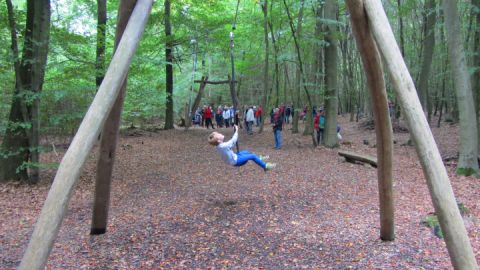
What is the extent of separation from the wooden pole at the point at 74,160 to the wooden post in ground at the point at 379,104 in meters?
2.09

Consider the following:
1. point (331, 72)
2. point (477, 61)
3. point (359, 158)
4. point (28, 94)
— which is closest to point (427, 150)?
point (28, 94)

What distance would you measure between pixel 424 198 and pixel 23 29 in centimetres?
969

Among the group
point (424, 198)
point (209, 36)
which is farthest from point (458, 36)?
point (209, 36)

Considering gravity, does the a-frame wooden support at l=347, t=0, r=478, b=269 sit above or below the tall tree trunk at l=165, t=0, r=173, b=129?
below

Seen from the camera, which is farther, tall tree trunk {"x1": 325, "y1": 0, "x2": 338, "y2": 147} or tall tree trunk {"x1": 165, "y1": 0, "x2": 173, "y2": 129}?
tall tree trunk {"x1": 165, "y1": 0, "x2": 173, "y2": 129}

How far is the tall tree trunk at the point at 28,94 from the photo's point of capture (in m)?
8.54

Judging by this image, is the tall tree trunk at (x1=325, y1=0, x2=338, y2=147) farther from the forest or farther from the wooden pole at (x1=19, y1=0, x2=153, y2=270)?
the wooden pole at (x1=19, y1=0, x2=153, y2=270)

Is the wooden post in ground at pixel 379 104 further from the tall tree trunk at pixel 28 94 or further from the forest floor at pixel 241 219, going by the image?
the tall tree trunk at pixel 28 94

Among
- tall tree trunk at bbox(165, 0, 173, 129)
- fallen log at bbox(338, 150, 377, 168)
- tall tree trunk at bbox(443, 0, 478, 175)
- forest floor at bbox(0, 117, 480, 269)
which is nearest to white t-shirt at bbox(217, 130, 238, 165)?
forest floor at bbox(0, 117, 480, 269)

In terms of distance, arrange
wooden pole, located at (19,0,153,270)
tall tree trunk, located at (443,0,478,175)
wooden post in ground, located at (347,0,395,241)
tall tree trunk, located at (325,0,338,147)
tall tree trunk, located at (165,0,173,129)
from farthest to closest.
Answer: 1. tall tree trunk, located at (165,0,173,129)
2. tall tree trunk, located at (325,0,338,147)
3. tall tree trunk, located at (443,0,478,175)
4. wooden post in ground, located at (347,0,395,241)
5. wooden pole, located at (19,0,153,270)

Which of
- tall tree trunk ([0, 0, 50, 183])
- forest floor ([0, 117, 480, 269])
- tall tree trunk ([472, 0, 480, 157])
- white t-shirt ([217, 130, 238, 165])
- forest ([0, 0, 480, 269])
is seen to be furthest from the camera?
tall tree trunk ([472, 0, 480, 157])

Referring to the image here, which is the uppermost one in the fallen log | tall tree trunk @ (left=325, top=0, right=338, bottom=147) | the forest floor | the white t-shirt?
tall tree trunk @ (left=325, top=0, right=338, bottom=147)

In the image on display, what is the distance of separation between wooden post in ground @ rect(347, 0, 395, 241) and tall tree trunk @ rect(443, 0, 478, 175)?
6409 millimetres

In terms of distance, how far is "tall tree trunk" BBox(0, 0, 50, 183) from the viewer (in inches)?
336
